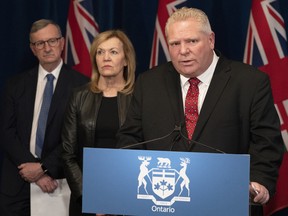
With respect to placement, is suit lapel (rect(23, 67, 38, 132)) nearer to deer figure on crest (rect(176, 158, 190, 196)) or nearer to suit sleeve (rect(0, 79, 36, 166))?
suit sleeve (rect(0, 79, 36, 166))

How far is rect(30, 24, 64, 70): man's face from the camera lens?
12.7 feet

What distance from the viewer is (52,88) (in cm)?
384

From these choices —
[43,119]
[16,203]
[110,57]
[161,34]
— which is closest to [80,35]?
[161,34]

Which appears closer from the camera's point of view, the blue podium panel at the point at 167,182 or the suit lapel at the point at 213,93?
the blue podium panel at the point at 167,182

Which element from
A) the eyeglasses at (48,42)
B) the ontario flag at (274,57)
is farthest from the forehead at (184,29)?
the eyeglasses at (48,42)

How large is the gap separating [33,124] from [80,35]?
0.87m

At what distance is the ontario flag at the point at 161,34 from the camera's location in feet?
13.2

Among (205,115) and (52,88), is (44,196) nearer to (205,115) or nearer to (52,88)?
(52,88)

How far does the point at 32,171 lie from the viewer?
3.70 m

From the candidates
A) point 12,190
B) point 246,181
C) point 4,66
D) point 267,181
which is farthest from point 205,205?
point 4,66

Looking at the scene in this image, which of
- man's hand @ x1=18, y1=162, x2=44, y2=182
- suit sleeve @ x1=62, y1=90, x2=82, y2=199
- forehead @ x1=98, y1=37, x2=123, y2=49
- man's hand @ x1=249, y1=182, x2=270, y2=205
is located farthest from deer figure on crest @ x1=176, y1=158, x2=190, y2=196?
man's hand @ x1=18, y1=162, x2=44, y2=182

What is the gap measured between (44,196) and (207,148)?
1678 mm

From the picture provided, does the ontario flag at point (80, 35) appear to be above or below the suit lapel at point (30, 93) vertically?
above

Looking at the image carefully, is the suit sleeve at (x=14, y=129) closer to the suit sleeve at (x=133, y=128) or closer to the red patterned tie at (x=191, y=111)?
the suit sleeve at (x=133, y=128)
